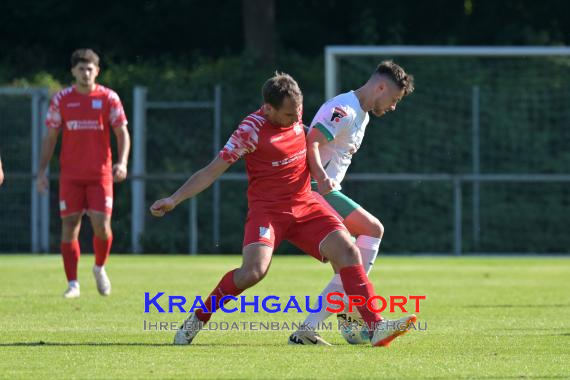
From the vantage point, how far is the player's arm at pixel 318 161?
7.92 meters

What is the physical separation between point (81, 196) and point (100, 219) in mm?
286

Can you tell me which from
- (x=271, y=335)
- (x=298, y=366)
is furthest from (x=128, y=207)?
(x=298, y=366)

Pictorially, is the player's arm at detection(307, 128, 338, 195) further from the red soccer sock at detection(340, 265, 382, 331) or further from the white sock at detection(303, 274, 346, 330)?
the white sock at detection(303, 274, 346, 330)

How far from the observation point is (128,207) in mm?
22547

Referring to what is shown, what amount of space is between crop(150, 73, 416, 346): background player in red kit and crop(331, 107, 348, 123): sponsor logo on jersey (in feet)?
0.92

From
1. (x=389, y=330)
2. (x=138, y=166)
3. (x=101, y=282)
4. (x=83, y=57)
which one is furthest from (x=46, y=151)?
(x=138, y=166)

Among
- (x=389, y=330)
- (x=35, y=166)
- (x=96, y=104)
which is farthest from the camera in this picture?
(x=35, y=166)

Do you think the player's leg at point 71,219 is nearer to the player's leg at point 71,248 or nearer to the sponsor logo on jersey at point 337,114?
the player's leg at point 71,248

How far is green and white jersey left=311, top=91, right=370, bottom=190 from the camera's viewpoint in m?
8.34

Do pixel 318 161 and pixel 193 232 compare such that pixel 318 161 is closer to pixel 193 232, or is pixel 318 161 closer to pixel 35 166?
pixel 193 232

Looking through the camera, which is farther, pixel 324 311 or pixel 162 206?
pixel 324 311

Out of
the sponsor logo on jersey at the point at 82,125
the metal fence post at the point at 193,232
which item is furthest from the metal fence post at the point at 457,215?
the sponsor logo on jersey at the point at 82,125

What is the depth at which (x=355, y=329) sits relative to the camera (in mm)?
8312

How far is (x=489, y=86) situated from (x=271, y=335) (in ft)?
48.1
